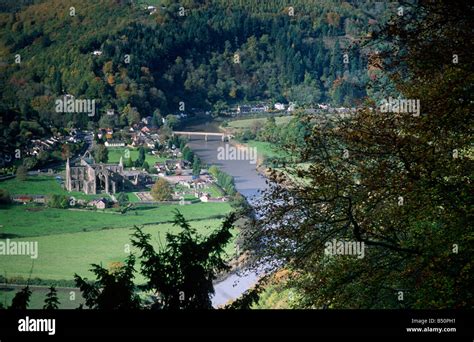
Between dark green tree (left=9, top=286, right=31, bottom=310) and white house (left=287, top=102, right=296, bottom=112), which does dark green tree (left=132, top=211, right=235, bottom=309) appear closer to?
dark green tree (left=9, top=286, right=31, bottom=310)

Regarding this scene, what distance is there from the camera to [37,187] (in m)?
7.90

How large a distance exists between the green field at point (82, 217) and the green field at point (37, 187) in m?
0.19

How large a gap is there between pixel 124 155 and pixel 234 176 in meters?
1.48

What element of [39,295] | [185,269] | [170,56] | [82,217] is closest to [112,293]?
[185,269]

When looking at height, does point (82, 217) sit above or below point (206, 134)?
below

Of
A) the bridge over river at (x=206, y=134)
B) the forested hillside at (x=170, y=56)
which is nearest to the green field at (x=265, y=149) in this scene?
the bridge over river at (x=206, y=134)

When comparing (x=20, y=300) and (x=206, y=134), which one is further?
(x=206, y=134)

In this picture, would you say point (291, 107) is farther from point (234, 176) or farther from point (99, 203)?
point (99, 203)

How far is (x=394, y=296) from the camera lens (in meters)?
6.42

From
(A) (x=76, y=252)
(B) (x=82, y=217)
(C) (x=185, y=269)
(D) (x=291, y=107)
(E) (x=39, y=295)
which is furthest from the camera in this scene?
(D) (x=291, y=107)

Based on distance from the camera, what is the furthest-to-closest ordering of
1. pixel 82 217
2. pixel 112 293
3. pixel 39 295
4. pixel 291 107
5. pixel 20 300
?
pixel 291 107 < pixel 82 217 < pixel 39 295 < pixel 112 293 < pixel 20 300

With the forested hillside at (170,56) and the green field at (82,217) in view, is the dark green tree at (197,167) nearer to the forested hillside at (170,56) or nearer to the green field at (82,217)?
the green field at (82,217)

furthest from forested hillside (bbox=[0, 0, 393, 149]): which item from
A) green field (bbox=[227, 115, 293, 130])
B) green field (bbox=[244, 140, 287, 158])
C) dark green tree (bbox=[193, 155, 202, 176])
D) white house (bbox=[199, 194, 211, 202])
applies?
white house (bbox=[199, 194, 211, 202])

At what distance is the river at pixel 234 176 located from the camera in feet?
24.9
